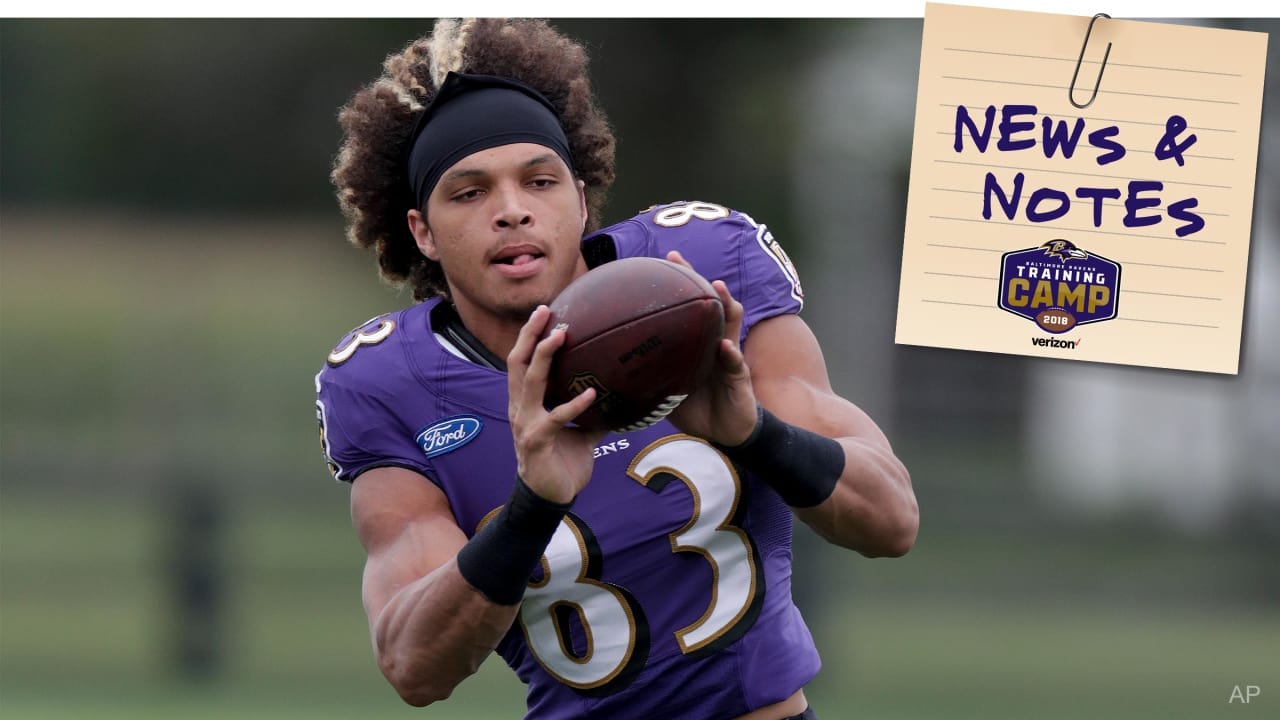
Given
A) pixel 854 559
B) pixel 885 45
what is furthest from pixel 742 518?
pixel 885 45

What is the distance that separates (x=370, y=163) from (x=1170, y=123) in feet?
5.90

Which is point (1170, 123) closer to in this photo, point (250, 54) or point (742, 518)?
point (742, 518)

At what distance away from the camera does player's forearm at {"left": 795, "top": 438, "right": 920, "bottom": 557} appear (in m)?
2.20

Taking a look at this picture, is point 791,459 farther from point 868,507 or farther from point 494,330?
point 494,330

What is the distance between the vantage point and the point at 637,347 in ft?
6.29

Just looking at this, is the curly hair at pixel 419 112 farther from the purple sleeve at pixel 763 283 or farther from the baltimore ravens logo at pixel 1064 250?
the baltimore ravens logo at pixel 1064 250

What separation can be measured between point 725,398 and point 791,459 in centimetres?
16

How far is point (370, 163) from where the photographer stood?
2930 millimetres

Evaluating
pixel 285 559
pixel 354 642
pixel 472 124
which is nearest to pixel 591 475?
pixel 472 124

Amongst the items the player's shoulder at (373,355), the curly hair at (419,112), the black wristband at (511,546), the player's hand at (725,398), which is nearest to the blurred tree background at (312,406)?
the curly hair at (419,112)

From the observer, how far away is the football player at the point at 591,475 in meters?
2.40

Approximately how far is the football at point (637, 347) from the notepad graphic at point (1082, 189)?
56.3 inches

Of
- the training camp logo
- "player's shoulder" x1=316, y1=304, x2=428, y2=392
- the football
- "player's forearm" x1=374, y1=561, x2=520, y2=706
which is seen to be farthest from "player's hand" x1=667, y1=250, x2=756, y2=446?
the training camp logo

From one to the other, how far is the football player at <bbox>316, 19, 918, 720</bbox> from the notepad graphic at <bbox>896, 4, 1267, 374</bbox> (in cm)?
77
